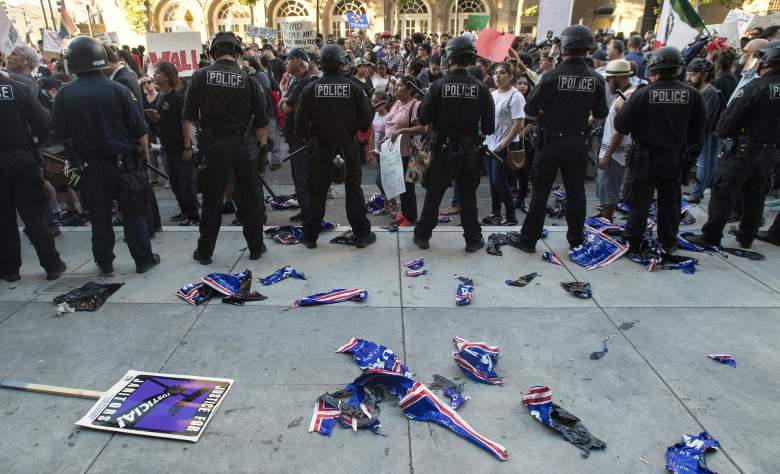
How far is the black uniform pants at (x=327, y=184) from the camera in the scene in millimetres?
5207

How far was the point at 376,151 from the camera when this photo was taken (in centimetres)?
659

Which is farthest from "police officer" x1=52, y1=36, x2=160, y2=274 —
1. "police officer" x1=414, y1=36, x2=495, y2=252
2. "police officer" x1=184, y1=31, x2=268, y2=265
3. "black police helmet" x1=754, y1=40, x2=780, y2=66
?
"black police helmet" x1=754, y1=40, x2=780, y2=66

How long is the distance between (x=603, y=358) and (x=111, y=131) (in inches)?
173

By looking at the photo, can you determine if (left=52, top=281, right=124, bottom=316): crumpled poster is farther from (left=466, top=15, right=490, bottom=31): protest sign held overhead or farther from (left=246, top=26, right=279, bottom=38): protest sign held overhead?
(left=246, top=26, right=279, bottom=38): protest sign held overhead

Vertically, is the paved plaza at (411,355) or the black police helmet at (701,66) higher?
the black police helmet at (701,66)

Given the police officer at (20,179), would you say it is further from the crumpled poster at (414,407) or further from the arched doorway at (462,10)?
the arched doorway at (462,10)

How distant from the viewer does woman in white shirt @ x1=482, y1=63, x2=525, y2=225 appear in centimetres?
581

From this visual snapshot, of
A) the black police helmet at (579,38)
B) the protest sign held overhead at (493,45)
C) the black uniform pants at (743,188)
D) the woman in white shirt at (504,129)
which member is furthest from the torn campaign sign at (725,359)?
the protest sign held overhead at (493,45)

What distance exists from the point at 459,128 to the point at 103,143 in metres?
3.26

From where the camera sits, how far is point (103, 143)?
4410mm

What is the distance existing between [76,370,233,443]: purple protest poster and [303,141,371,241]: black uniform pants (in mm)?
2568

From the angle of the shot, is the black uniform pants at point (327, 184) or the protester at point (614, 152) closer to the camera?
the black uniform pants at point (327, 184)

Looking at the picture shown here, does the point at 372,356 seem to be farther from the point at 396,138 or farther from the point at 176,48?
the point at 176,48

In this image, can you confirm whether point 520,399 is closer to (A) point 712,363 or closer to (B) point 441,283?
(A) point 712,363
